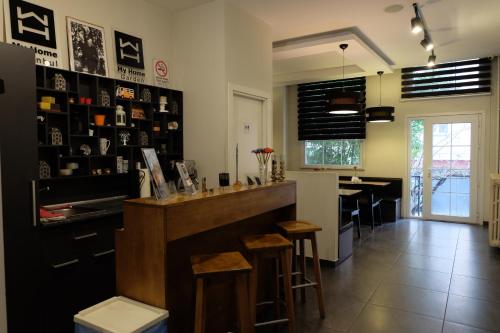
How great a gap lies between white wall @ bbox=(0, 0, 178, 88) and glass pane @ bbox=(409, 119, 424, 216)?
205 inches

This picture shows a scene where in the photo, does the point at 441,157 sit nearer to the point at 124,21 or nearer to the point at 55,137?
the point at 124,21

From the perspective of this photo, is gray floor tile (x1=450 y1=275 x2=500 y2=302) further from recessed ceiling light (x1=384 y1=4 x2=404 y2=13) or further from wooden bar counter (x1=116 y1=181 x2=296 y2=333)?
recessed ceiling light (x1=384 y1=4 x2=404 y2=13)

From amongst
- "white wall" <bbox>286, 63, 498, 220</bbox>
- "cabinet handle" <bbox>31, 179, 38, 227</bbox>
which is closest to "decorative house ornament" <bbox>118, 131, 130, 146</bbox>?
"cabinet handle" <bbox>31, 179, 38, 227</bbox>

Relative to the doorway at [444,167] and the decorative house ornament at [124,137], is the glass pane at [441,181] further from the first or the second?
the decorative house ornament at [124,137]

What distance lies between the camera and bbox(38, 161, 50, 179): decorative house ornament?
2.96 meters

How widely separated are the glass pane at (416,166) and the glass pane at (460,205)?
552 millimetres

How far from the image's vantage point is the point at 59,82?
306cm

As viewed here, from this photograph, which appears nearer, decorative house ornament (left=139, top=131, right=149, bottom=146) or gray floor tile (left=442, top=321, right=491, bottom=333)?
gray floor tile (left=442, top=321, right=491, bottom=333)

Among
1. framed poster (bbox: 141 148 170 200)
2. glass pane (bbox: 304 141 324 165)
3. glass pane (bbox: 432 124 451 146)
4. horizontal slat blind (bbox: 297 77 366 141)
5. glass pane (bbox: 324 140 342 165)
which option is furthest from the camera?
glass pane (bbox: 304 141 324 165)

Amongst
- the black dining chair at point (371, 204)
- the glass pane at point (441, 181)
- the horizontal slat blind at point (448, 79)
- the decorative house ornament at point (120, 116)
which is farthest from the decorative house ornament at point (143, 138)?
the glass pane at point (441, 181)

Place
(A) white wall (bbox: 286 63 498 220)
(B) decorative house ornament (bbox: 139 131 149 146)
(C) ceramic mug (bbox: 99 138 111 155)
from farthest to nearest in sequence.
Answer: (A) white wall (bbox: 286 63 498 220) < (B) decorative house ornament (bbox: 139 131 149 146) < (C) ceramic mug (bbox: 99 138 111 155)

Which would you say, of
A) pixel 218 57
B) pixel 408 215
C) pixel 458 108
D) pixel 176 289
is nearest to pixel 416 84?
pixel 458 108

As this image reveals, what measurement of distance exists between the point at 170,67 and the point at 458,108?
555 centimetres

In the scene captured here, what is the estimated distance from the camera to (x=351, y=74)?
720cm
